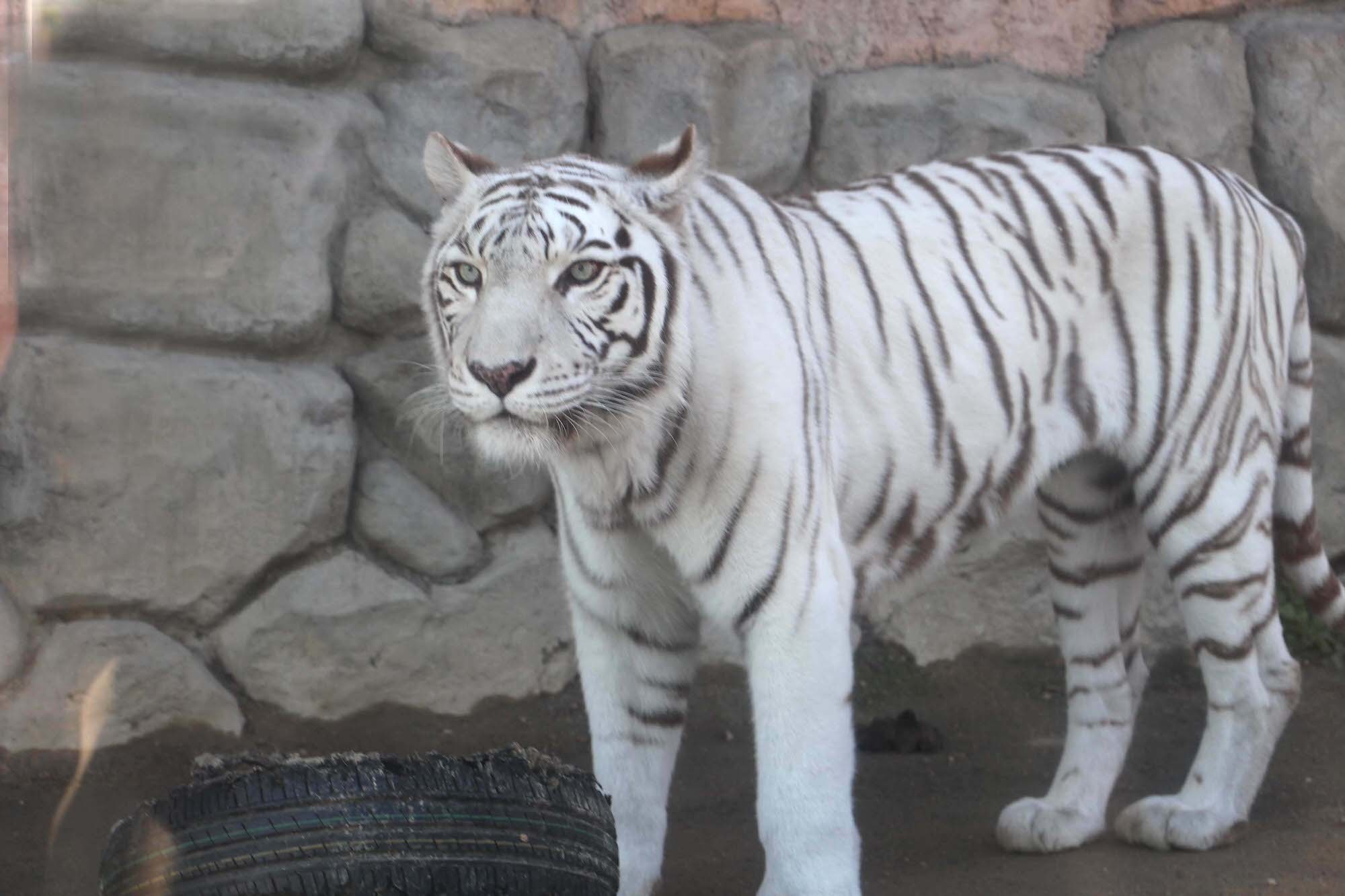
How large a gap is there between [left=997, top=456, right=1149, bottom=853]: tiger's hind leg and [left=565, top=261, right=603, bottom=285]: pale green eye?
1.43 meters

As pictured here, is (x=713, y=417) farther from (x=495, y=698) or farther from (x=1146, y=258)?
(x=495, y=698)

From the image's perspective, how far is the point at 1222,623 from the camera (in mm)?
3363

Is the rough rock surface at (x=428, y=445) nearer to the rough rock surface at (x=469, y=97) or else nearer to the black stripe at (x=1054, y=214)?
the rough rock surface at (x=469, y=97)

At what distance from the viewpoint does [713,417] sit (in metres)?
2.64

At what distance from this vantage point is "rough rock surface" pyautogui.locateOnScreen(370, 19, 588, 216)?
3691mm

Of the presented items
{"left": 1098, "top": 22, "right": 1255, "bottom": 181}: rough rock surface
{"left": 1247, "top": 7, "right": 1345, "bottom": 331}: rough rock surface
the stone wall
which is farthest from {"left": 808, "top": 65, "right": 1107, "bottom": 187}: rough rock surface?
{"left": 1247, "top": 7, "right": 1345, "bottom": 331}: rough rock surface

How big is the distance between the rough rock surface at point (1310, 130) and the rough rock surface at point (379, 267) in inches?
89.1

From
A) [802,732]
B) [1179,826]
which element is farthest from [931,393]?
[1179,826]

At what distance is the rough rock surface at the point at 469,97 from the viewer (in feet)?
12.1

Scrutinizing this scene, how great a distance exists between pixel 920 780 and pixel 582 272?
1.84 m

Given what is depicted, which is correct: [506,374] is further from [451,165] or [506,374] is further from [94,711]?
[94,711]

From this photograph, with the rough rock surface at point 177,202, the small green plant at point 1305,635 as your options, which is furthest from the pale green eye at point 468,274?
the small green plant at point 1305,635

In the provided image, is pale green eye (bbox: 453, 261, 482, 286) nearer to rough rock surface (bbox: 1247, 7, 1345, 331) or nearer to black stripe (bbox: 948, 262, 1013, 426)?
black stripe (bbox: 948, 262, 1013, 426)

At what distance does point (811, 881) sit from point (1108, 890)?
77 cm
